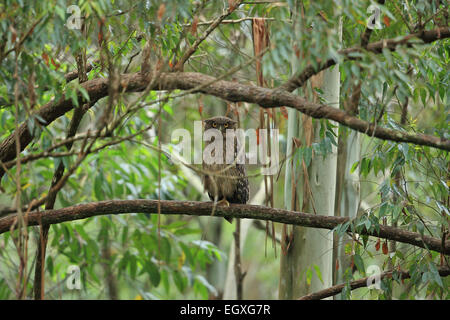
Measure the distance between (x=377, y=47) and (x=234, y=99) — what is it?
82cm

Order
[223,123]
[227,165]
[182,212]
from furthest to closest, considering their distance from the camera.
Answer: [223,123] → [227,165] → [182,212]

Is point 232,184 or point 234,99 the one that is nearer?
point 234,99

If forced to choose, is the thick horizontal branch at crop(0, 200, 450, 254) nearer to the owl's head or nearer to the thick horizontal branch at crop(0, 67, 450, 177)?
the thick horizontal branch at crop(0, 67, 450, 177)

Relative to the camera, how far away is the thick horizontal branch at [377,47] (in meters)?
2.78

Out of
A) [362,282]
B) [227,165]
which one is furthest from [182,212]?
[362,282]

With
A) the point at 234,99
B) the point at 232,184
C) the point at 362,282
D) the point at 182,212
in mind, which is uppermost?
the point at 234,99

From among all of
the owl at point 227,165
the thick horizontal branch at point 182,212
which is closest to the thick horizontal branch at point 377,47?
the thick horizontal branch at point 182,212

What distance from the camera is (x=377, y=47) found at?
2.86 m

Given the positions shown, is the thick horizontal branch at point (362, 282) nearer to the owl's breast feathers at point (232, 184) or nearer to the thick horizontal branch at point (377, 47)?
the owl's breast feathers at point (232, 184)

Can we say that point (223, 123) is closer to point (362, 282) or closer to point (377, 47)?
point (362, 282)

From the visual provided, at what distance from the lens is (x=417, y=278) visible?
12.1 feet

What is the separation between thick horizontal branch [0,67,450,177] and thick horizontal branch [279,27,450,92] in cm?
11

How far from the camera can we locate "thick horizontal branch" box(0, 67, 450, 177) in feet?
9.13
